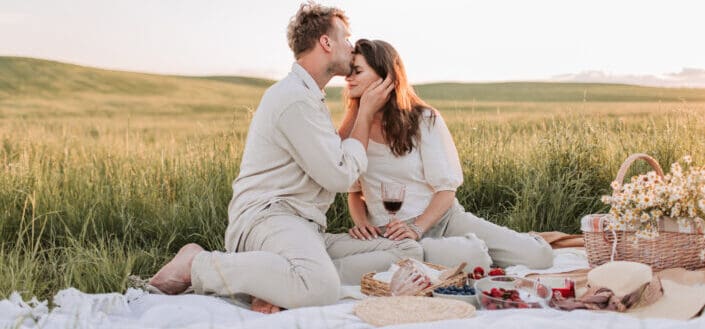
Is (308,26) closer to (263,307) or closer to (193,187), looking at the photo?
(263,307)

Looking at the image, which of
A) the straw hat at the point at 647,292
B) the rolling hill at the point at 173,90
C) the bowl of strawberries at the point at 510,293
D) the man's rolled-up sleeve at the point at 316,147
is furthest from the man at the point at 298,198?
the rolling hill at the point at 173,90

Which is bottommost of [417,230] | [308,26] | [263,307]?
[263,307]

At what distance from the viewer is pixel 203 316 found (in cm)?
329

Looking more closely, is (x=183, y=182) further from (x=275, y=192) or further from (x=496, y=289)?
(x=496, y=289)

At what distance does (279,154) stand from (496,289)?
4.09 feet

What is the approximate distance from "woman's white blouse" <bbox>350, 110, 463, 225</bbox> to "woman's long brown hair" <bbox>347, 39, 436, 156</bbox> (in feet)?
0.18

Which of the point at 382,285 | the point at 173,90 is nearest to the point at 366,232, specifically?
the point at 382,285

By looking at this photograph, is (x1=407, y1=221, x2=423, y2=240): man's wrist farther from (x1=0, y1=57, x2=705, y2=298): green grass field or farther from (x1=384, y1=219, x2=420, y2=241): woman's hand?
(x1=0, y1=57, x2=705, y2=298): green grass field

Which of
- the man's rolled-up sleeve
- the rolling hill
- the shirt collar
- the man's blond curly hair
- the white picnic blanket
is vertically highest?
the man's blond curly hair

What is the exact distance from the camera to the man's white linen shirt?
369 cm

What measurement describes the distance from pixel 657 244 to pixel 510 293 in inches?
42.7

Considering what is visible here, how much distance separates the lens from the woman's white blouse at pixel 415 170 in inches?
170

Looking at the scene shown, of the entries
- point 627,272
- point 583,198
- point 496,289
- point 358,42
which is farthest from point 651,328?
point 583,198

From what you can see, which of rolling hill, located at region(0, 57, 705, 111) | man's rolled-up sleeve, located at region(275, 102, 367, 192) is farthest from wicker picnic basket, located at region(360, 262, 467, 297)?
rolling hill, located at region(0, 57, 705, 111)
